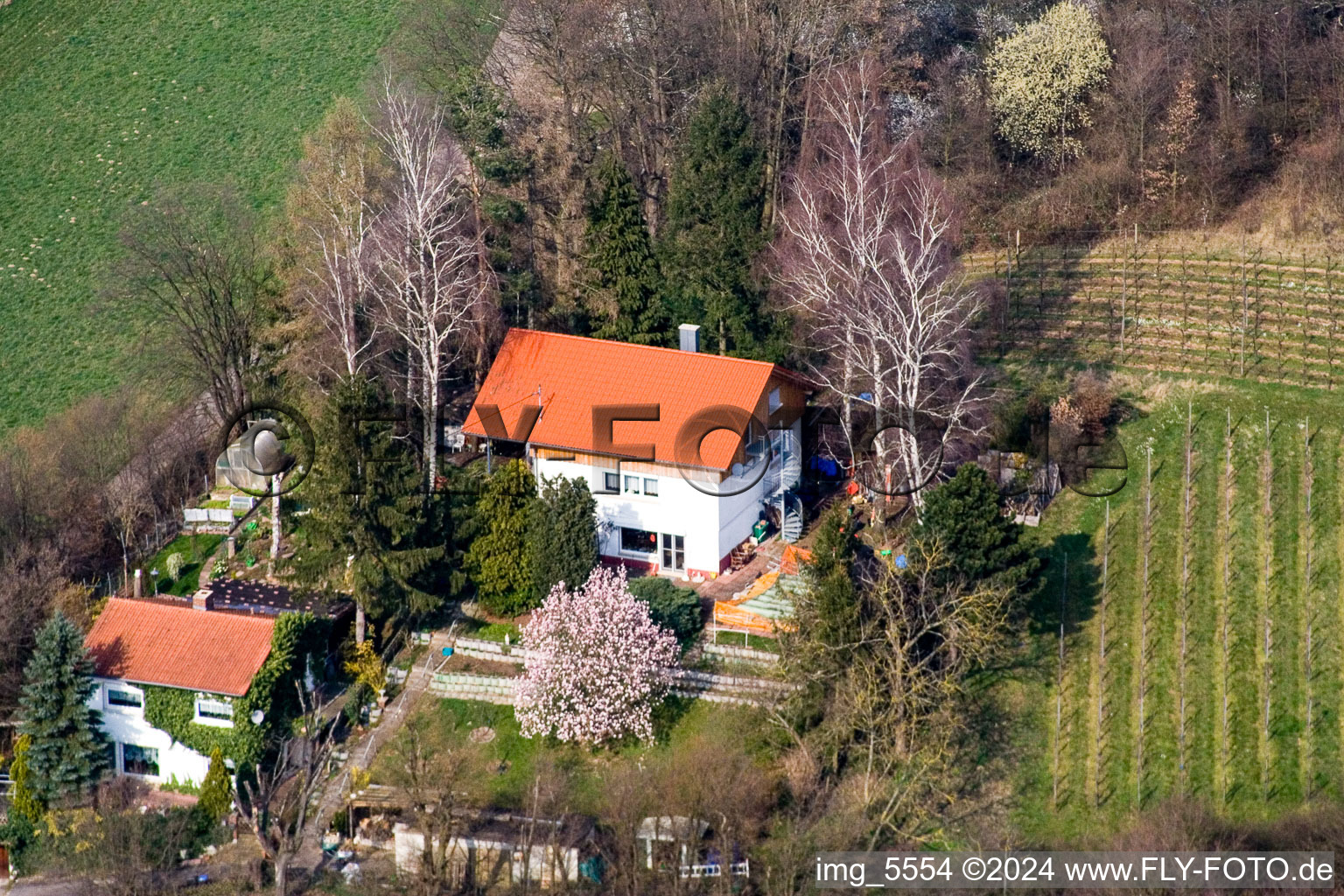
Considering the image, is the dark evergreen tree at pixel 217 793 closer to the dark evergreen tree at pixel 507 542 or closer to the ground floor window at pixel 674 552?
the dark evergreen tree at pixel 507 542

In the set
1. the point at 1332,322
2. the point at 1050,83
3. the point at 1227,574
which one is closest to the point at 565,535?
the point at 1227,574

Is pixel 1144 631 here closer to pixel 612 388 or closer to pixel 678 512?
pixel 678 512

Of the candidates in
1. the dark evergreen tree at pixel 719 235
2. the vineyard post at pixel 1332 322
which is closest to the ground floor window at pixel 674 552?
the dark evergreen tree at pixel 719 235

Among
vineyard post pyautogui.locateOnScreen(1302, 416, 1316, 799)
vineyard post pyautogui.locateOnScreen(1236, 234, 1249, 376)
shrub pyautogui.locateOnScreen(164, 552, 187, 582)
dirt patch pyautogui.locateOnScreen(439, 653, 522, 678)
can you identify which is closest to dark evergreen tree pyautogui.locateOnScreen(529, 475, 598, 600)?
dirt patch pyautogui.locateOnScreen(439, 653, 522, 678)

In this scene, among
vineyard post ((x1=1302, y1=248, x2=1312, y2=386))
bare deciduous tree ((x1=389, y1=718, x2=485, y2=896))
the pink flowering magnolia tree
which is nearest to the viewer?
bare deciduous tree ((x1=389, y1=718, x2=485, y2=896))

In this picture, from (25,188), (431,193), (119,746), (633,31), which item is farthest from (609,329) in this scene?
(25,188)

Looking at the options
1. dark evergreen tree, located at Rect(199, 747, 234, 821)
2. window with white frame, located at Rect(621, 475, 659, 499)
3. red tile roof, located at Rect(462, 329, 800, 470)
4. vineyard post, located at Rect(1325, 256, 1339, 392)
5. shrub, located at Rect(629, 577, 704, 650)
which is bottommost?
dark evergreen tree, located at Rect(199, 747, 234, 821)

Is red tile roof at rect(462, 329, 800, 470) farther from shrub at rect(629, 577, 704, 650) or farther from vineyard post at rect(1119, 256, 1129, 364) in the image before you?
vineyard post at rect(1119, 256, 1129, 364)
